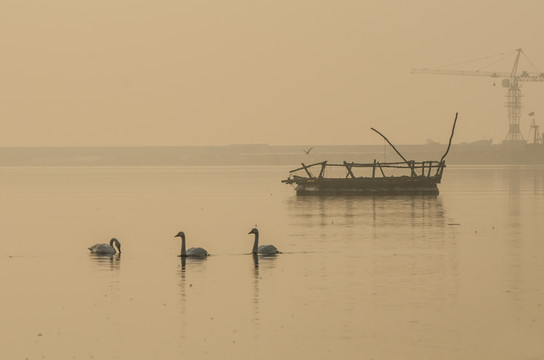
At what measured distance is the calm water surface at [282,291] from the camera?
23906 mm

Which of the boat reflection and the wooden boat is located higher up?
the wooden boat

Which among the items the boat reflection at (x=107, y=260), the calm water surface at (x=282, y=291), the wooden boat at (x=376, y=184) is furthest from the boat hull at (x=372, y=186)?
the boat reflection at (x=107, y=260)

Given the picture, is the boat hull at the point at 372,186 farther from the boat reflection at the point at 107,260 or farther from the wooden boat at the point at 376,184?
the boat reflection at the point at 107,260

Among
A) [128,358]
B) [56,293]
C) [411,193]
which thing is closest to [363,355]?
[128,358]

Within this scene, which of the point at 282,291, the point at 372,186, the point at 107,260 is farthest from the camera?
the point at 372,186

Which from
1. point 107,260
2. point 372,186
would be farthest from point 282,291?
point 372,186

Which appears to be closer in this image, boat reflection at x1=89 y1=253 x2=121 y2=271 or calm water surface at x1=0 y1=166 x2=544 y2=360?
calm water surface at x1=0 y1=166 x2=544 y2=360

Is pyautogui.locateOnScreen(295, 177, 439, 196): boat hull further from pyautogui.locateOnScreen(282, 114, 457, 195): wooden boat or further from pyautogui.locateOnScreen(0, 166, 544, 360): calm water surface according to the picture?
pyautogui.locateOnScreen(0, 166, 544, 360): calm water surface

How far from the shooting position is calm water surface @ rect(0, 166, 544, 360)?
78.4 feet

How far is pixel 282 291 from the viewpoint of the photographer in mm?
31641

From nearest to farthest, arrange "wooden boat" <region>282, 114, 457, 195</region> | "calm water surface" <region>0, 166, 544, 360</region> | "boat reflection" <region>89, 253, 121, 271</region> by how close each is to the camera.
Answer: "calm water surface" <region>0, 166, 544, 360</region>
"boat reflection" <region>89, 253, 121, 271</region>
"wooden boat" <region>282, 114, 457, 195</region>

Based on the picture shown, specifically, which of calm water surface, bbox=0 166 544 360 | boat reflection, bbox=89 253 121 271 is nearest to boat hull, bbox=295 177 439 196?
calm water surface, bbox=0 166 544 360

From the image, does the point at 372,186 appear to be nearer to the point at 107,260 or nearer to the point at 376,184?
the point at 376,184

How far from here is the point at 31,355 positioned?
2314 centimetres
